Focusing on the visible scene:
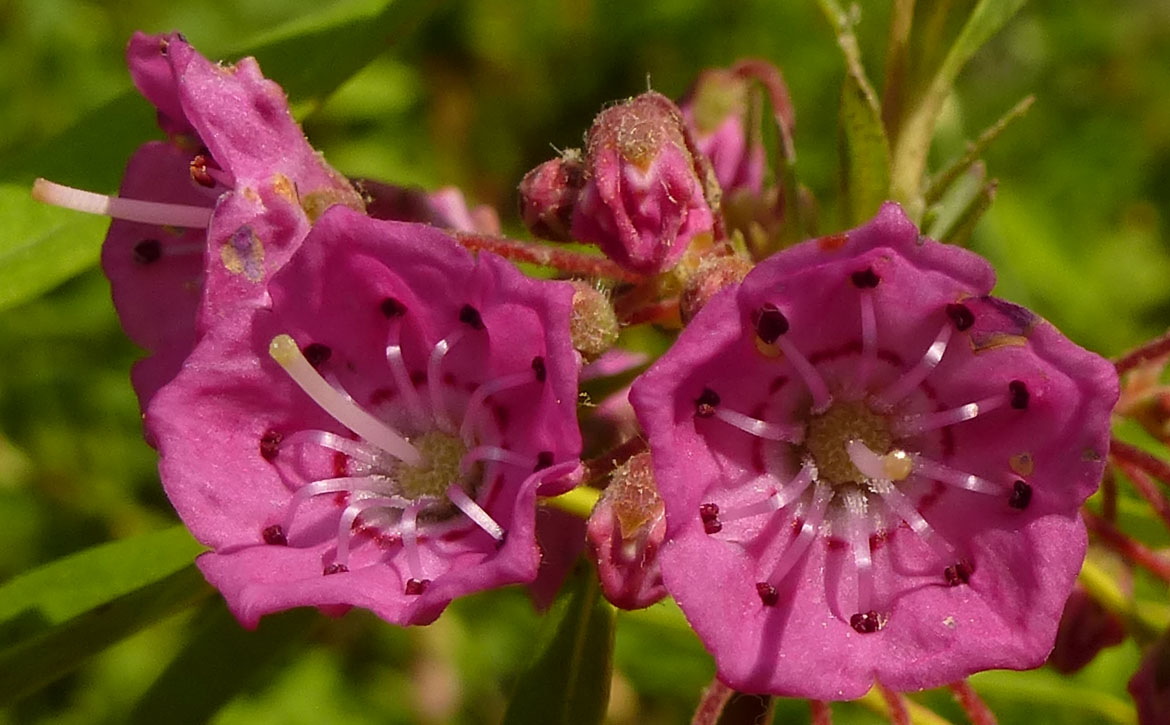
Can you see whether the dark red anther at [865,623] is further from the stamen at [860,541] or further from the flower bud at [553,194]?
the flower bud at [553,194]

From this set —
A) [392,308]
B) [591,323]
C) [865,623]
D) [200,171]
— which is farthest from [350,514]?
[865,623]

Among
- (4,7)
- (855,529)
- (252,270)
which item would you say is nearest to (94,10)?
(4,7)

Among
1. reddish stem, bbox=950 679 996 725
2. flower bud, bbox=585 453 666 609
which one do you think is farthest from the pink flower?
reddish stem, bbox=950 679 996 725

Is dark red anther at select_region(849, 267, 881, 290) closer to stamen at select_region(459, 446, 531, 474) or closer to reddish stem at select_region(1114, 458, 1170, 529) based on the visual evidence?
stamen at select_region(459, 446, 531, 474)

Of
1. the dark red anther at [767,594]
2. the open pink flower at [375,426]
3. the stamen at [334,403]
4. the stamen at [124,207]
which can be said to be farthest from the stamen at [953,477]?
the stamen at [124,207]

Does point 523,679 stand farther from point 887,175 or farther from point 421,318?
point 887,175

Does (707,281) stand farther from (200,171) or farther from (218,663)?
(218,663)
